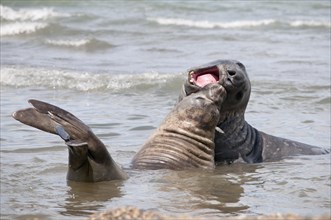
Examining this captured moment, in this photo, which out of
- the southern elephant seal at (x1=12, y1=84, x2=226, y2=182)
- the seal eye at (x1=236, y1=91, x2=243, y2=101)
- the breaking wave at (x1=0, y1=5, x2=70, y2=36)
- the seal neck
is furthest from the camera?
the breaking wave at (x1=0, y1=5, x2=70, y2=36)

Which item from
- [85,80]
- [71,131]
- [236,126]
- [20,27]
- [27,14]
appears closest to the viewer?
[71,131]

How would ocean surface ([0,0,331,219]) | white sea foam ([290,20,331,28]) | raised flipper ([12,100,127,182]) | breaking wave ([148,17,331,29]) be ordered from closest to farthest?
1. raised flipper ([12,100,127,182])
2. ocean surface ([0,0,331,219])
3. white sea foam ([290,20,331,28])
4. breaking wave ([148,17,331,29])

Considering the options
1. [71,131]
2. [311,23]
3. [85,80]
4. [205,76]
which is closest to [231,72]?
[205,76]

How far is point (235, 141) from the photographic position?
756 centimetres

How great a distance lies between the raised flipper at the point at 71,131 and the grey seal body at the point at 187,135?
865mm

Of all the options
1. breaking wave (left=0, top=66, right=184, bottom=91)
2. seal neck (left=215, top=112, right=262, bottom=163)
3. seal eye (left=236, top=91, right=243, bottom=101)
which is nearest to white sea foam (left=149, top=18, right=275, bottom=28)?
breaking wave (left=0, top=66, right=184, bottom=91)

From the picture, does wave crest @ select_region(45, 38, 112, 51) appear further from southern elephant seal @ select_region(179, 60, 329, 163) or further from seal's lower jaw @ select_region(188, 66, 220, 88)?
seal's lower jaw @ select_region(188, 66, 220, 88)

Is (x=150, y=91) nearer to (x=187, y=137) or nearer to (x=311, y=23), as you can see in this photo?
(x=187, y=137)

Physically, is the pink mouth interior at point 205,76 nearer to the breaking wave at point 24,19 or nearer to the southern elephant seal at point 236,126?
the southern elephant seal at point 236,126

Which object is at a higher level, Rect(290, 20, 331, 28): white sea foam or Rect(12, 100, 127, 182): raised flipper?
Rect(290, 20, 331, 28): white sea foam

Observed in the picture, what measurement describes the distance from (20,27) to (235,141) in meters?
13.0

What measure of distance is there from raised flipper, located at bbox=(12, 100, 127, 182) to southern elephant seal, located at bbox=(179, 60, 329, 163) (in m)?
1.21

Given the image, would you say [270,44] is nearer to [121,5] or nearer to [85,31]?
[85,31]

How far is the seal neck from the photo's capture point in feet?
24.5
